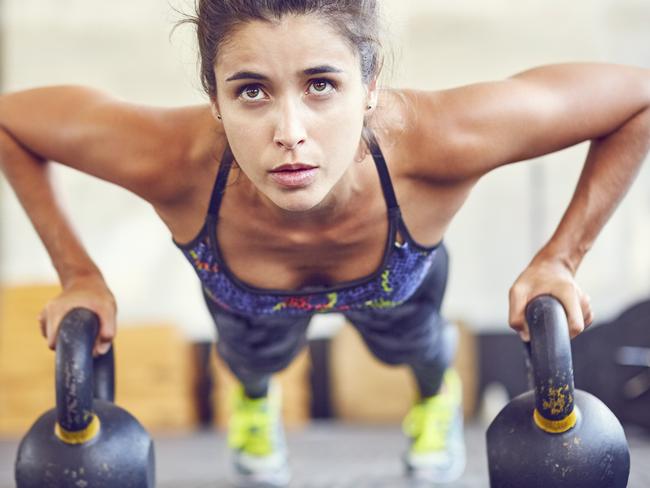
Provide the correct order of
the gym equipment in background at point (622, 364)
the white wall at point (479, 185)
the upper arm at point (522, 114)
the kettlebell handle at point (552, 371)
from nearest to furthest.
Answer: the kettlebell handle at point (552, 371), the upper arm at point (522, 114), the gym equipment in background at point (622, 364), the white wall at point (479, 185)

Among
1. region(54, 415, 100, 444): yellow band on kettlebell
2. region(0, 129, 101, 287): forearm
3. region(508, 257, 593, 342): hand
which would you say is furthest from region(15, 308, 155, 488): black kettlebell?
region(508, 257, 593, 342): hand

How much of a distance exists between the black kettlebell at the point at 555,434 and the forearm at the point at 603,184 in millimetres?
237

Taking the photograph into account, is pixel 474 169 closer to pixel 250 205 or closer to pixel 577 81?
pixel 577 81

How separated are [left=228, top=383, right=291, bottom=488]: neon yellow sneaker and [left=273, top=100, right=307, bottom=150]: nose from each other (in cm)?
125

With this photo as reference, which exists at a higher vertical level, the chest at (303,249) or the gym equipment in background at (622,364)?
the chest at (303,249)

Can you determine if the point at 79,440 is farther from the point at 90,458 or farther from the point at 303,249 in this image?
the point at 303,249

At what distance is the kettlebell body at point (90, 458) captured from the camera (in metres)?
1.18

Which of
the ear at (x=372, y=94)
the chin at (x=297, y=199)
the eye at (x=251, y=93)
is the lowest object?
the chin at (x=297, y=199)

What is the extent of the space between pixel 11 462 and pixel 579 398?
91.9 inches

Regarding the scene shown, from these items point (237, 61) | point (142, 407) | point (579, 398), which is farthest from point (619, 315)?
point (237, 61)

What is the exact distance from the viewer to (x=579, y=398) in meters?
1.17

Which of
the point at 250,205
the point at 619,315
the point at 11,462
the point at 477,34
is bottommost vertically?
the point at 11,462

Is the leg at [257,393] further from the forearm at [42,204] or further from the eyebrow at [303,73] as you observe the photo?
the eyebrow at [303,73]

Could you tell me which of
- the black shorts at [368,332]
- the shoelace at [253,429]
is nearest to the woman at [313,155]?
the black shorts at [368,332]
